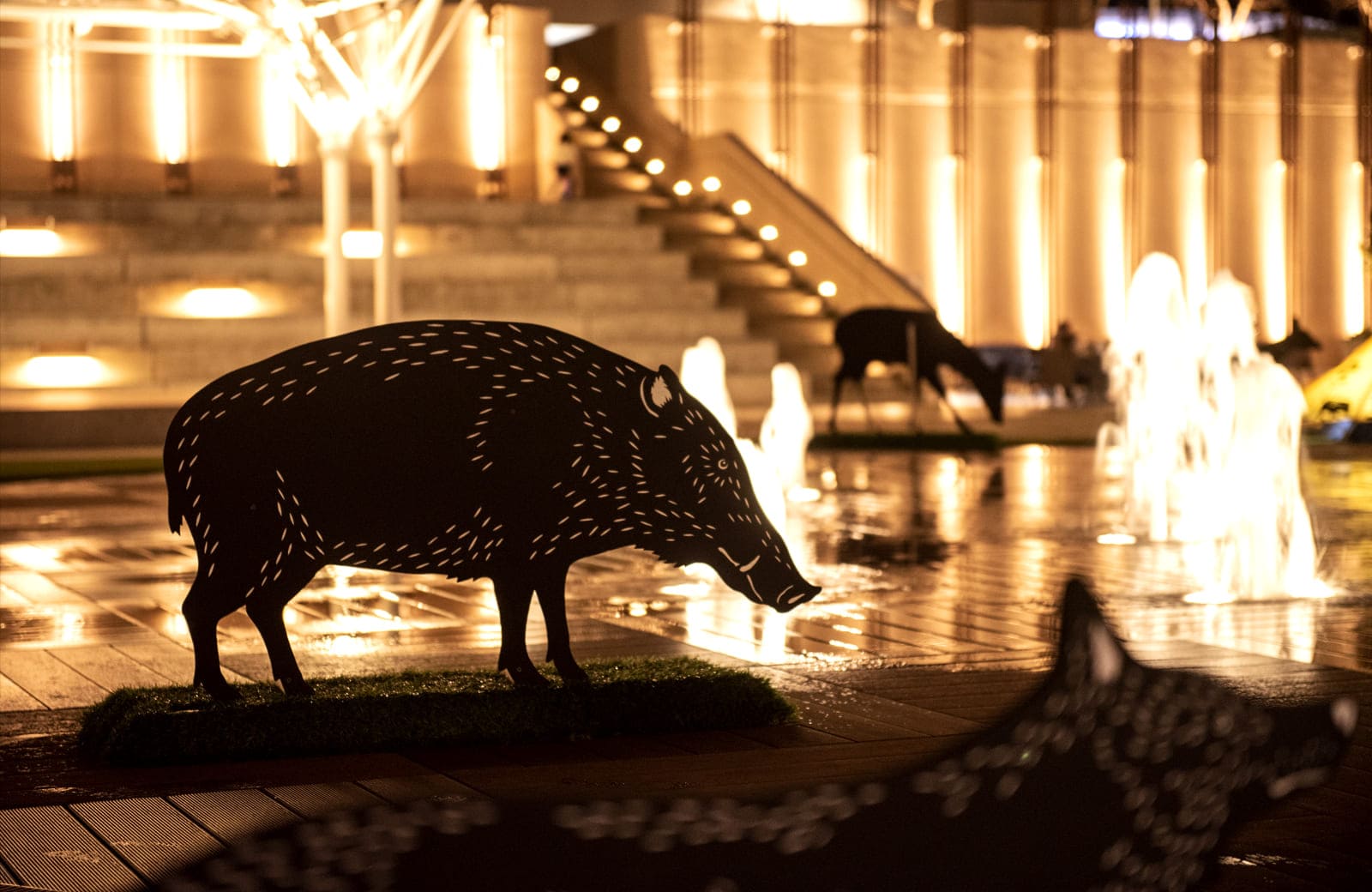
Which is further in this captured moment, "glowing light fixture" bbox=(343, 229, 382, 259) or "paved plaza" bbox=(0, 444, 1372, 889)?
"glowing light fixture" bbox=(343, 229, 382, 259)

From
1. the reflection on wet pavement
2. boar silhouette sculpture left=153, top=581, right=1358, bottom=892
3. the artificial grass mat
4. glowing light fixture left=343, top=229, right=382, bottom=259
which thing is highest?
glowing light fixture left=343, top=229, right=382, bottom=259

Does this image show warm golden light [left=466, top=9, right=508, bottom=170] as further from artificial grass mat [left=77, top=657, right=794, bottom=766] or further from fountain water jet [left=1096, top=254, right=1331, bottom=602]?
artificial grass mat [left=77, top=657, right=794, bottom=766]

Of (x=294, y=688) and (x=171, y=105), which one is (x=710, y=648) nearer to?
(x=294, y=688)

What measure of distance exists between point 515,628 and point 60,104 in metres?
31.5

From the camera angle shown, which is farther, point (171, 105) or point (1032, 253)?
point (1032, 253)

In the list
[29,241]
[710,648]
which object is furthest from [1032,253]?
[710,648]

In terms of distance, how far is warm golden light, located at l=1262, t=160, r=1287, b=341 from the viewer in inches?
1747

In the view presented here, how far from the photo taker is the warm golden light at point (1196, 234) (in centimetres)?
4372

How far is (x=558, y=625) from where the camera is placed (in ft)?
21.2

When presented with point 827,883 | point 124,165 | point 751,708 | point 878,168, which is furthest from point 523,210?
point 827,883

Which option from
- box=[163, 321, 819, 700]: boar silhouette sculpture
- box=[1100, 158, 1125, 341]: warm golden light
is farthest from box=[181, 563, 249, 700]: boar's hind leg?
box=[1100, 158, 1125, 341]: warm golden light

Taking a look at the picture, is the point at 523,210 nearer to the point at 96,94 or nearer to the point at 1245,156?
the point at 96,94

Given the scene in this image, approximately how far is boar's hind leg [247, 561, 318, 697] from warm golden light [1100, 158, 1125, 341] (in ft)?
126

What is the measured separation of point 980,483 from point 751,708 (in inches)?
461
